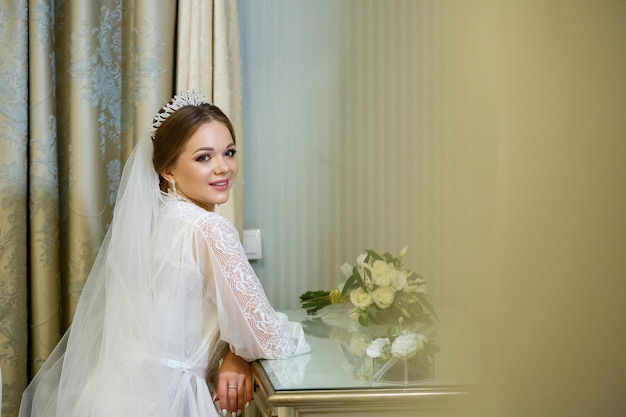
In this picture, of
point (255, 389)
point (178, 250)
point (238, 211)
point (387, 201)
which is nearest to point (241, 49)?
point (238, 211)

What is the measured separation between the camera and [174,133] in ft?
6.32

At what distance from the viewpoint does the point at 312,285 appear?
8.38 ft

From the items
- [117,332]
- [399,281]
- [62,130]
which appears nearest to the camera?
[117,332]

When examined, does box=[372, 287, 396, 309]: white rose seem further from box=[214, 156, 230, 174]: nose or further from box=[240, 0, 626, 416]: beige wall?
box=[240, 0, 626, 416]: beige wall

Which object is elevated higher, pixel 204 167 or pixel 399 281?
pixel 204 167

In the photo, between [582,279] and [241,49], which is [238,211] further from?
[582,279]

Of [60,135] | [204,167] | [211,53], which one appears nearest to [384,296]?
[204,167]

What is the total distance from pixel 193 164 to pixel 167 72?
1.82 ft

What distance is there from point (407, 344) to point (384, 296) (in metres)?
0.50

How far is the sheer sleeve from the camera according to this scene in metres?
1.77

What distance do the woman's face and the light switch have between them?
1.90ft

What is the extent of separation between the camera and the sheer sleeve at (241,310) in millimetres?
1767

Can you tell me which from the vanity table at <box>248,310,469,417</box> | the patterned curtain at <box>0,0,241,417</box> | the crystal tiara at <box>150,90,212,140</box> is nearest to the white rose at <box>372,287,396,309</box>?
the vanity table at <box>248,310,469,417</box>

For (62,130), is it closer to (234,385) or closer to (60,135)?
(60,135)
